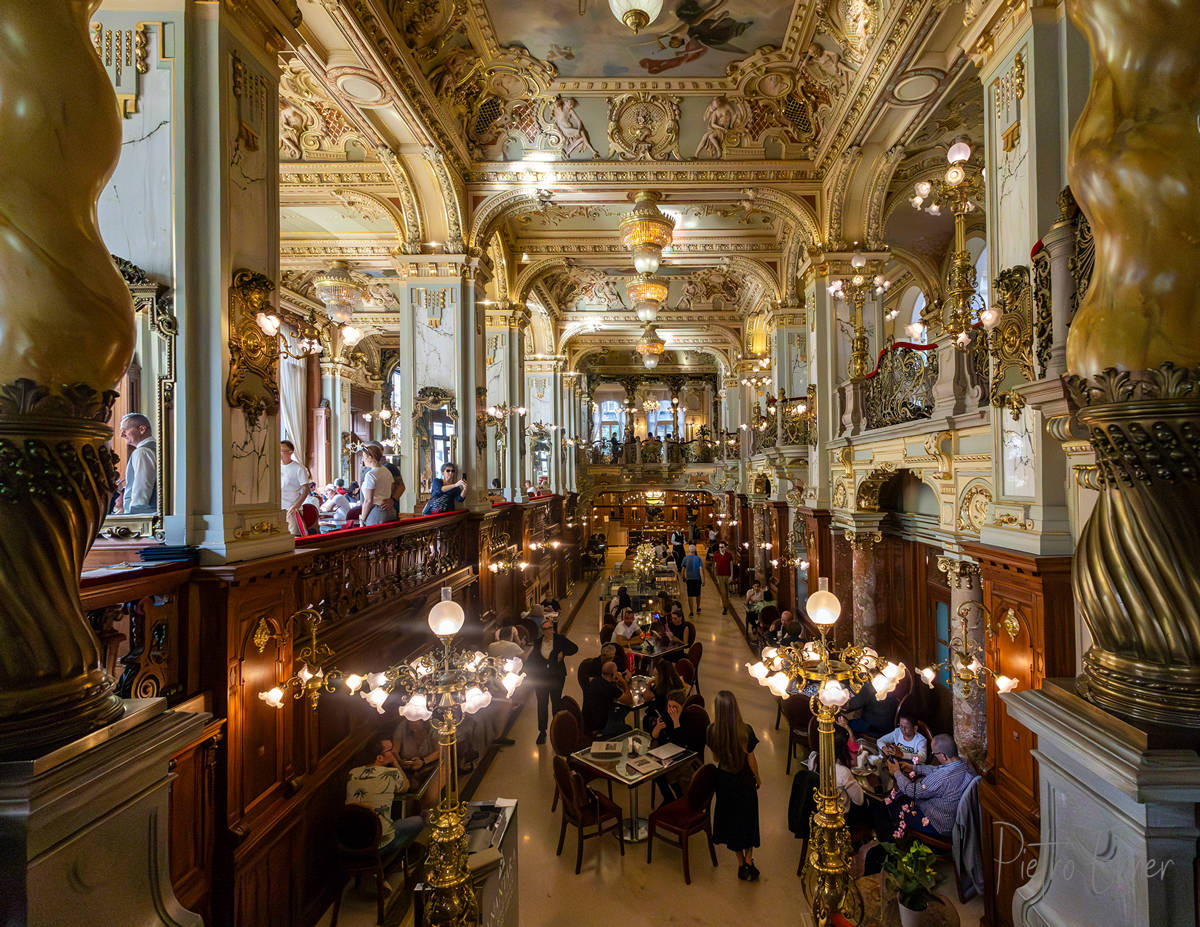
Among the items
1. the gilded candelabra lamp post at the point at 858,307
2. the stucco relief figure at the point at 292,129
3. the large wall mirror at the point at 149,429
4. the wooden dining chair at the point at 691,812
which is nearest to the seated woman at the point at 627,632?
the wooden dining chair at the point at 691,812

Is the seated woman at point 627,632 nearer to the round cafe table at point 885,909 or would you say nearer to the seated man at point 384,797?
the seated man at point 384,797

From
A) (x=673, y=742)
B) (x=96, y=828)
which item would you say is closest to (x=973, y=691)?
(x=673, y=742)

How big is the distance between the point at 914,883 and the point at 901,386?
16.2ft

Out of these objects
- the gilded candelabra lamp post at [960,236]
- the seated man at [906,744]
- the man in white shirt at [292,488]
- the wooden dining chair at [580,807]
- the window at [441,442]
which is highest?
the gilded candelabra lamp post at [960,236]

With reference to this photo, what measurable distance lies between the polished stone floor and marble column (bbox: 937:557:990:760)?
1.14 metres

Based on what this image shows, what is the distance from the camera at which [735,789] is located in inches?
197

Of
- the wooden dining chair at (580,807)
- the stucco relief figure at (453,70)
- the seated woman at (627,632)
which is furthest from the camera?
the seated woman at (627,632)

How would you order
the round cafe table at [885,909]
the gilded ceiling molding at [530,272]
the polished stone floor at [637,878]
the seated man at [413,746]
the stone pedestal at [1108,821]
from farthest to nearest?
the gilded ceiling molding at [530,272]
the seated man at [413,746]
the polished stone floor at [637,878]
the round cafe table at [885,909]
the stone pedestal at [1108,821]

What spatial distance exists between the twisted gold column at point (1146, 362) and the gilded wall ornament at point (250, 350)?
168 inches

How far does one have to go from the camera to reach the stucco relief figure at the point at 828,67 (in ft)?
22.5

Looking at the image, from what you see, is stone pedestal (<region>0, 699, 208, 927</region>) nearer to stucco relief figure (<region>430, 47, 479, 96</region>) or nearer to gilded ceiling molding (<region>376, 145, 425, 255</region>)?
stucco relief figure (<region>430, 47, 479, 96</region>)

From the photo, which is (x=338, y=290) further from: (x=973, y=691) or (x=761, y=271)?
(x=973, y=691)

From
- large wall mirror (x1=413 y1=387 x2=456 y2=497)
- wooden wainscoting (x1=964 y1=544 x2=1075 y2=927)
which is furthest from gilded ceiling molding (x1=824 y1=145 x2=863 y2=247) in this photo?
large wall mirror (x1=413 y1=387 x2=456 y2=497)

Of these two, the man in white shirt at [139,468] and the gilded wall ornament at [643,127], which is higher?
the gilded wall ornament at [643,127]
